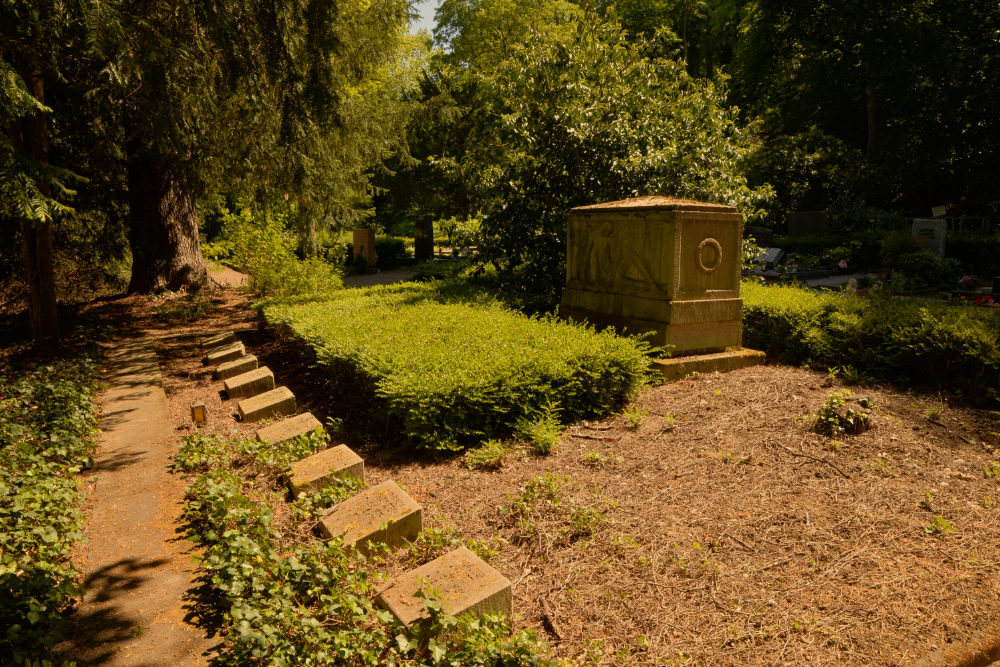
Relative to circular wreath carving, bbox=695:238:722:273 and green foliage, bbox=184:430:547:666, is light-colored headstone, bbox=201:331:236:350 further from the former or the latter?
circular wreath carving, bbox=695:238:722:273

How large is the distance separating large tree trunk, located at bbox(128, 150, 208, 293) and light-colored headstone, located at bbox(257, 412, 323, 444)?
9418 millimetres

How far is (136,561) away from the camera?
11.3ft

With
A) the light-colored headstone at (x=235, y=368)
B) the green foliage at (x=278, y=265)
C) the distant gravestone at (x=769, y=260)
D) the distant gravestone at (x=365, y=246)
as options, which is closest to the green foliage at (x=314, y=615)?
the light-colored headstone at (x=235, y=368)

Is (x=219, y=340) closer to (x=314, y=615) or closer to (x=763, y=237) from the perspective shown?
(x=314, y=615)

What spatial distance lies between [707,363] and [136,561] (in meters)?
5.24

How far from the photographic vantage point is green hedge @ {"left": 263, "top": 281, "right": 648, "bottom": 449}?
463 cm

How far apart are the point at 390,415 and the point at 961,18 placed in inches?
1068

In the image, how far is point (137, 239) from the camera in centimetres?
1256

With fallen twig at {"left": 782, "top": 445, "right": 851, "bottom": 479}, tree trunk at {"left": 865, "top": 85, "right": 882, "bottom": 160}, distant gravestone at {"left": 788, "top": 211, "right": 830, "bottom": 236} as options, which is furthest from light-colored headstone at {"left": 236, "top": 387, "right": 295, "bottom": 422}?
tree trunk at {"left": 865, "top": 85, "right": 882, "bottom": 160}

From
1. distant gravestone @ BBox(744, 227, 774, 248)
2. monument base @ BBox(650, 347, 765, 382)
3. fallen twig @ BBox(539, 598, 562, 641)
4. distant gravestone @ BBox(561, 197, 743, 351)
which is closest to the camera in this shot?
fallen twig @ BBox(539, 598, 562, 641)

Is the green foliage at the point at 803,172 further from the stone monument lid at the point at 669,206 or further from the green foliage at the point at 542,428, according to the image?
the green foliage at the point at 542,428

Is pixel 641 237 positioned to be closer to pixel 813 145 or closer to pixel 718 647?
pixel 718 647

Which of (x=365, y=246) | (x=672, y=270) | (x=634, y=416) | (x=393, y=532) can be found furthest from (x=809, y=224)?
(x=393, y=532)

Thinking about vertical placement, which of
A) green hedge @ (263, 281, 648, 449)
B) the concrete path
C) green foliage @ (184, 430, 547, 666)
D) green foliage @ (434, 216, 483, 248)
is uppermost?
green foliage @ (434, 216, 483, 248)
